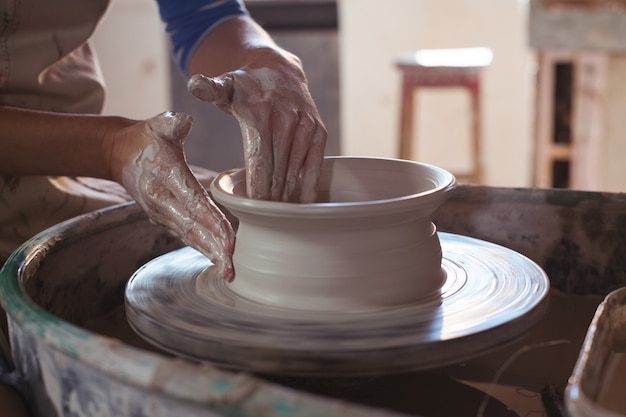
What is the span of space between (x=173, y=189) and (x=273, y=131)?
0.15 m

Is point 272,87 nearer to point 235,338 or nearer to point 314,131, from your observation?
point 314,131

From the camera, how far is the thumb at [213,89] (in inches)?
37.8

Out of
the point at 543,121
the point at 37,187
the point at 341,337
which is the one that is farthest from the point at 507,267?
the point at 543,121

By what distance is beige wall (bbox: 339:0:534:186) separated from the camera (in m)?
4.58

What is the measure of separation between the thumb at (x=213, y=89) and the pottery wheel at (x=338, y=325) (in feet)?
0.74

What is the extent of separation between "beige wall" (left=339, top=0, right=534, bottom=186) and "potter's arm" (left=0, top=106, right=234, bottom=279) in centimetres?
343

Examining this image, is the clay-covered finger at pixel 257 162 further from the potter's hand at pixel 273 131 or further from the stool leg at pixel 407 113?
the stool leg at pixel 407 113

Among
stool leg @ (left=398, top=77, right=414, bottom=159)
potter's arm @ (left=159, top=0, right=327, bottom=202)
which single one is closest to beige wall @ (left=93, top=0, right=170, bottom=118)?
stool leg @ (left=398, top=77, right=414, bottom=159)

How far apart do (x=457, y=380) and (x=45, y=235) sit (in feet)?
1.89

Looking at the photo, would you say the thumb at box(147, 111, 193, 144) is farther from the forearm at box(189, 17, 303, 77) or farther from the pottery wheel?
the forearm at box(189, 17, 303, 77)

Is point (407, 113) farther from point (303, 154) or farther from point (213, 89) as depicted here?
point (213, 89)

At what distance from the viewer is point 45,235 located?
1.07m

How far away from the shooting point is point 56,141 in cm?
120

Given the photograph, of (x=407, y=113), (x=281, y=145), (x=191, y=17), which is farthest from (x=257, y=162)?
(x=407, y=113)
